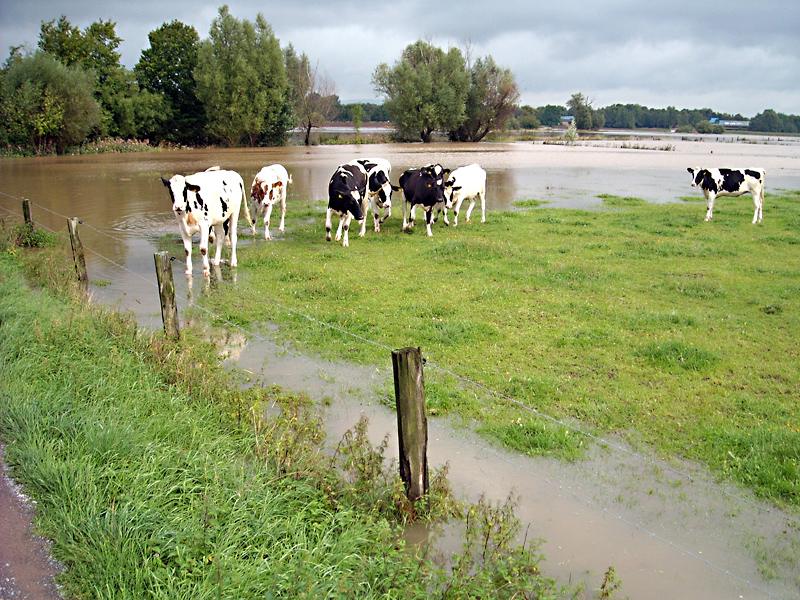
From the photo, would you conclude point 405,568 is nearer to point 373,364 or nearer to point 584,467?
point 584,467

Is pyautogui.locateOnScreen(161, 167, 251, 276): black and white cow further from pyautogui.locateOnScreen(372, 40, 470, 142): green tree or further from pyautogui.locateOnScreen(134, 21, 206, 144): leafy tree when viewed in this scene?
pyautogui.locateOnScreen(372, 40, 470, 142): green tree

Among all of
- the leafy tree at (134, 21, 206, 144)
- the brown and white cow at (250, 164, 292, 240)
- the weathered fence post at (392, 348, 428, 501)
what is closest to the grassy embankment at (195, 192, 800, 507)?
the brown and white cow at (250, 164, 292, 240)

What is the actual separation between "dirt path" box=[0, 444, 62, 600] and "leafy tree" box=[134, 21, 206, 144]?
63.8m

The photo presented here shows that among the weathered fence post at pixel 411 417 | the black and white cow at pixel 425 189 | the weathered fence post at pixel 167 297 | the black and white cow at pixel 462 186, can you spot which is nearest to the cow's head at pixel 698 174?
the black and white cow at pixel 462 186

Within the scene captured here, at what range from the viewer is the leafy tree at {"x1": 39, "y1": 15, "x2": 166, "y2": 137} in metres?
55.3

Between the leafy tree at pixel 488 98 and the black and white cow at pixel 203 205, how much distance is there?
2617 inches

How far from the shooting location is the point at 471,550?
437 cm

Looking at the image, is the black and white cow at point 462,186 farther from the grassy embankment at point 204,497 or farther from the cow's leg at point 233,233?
the grassy embankment at point 204,497

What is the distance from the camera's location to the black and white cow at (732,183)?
18391mm

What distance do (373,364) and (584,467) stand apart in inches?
120

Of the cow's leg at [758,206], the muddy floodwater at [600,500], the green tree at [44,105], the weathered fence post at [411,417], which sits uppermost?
the green tree at [44,105]

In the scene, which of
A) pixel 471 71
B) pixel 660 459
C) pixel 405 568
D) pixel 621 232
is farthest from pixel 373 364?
pixel 471 71

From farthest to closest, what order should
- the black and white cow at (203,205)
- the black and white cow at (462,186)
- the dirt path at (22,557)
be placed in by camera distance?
the black and white cow at (462,186) < the black and white cow at (203,205) < the dirt path at (22,557)

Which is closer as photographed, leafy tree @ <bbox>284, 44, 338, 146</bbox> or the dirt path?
the dirt path
